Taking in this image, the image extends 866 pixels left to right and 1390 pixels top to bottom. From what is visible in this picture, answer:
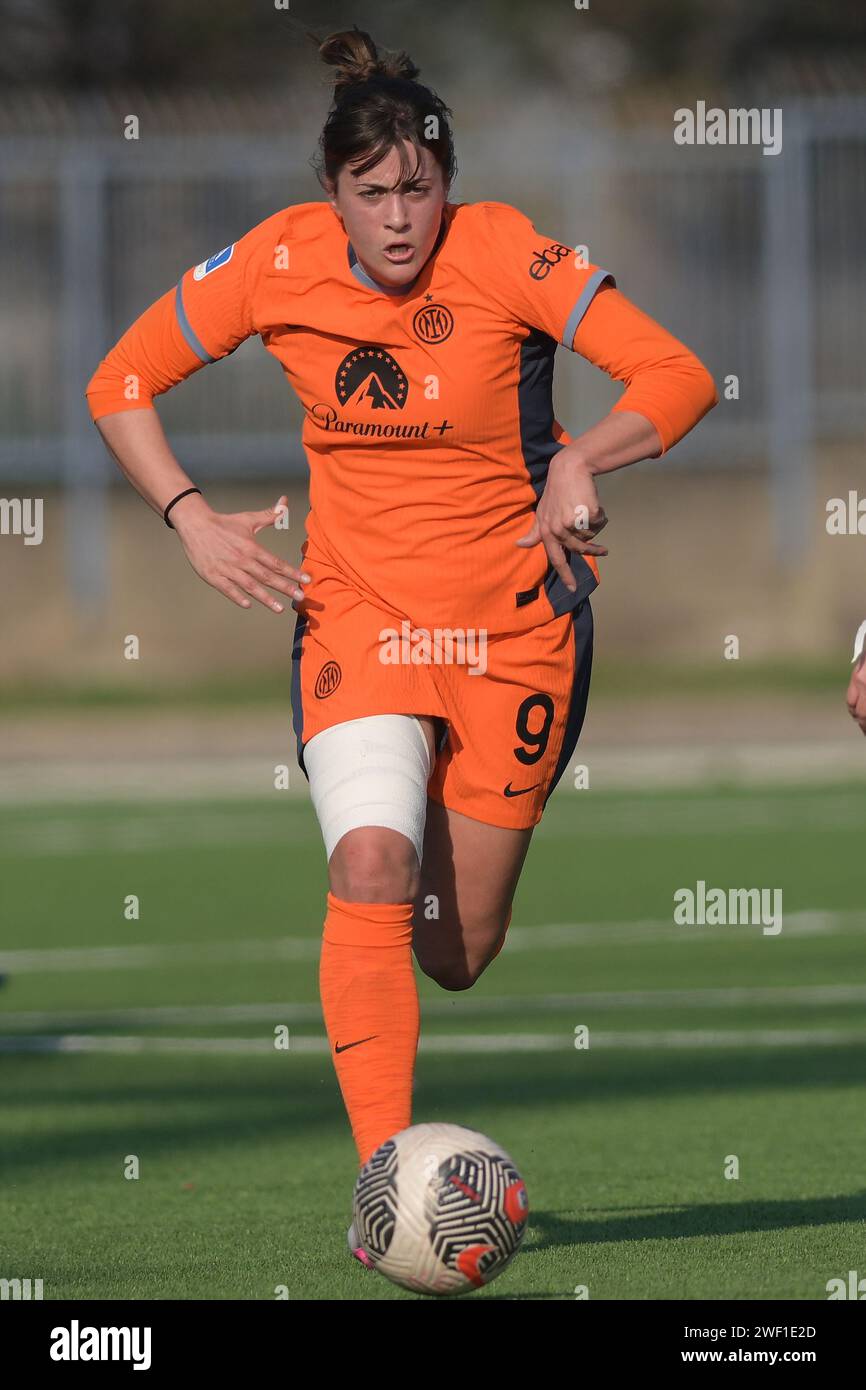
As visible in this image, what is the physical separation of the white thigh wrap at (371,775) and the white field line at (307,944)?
603cm

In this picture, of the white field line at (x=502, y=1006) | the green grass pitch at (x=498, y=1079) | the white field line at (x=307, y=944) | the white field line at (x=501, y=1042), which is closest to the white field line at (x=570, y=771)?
the green grass pitch at (x=498, y=1079)

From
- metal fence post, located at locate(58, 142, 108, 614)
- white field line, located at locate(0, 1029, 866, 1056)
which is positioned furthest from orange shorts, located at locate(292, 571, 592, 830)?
metal fence post, located at locate(58, 142, 108, 614)

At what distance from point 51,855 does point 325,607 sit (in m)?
10.9

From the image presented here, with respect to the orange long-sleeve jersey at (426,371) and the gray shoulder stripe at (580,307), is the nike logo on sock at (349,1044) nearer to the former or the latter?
the orange long-sleeve jersey at (426,371)

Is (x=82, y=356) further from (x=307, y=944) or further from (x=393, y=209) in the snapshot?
(x=393, y=209)

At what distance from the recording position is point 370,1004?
18.0 feet

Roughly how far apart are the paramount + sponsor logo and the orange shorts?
0.80 metres

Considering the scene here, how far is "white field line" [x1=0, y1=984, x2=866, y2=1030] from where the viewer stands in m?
10.0

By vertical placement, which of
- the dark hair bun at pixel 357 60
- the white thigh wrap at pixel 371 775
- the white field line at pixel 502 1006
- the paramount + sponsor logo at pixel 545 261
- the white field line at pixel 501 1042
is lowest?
the white field line at pixel 501 1042

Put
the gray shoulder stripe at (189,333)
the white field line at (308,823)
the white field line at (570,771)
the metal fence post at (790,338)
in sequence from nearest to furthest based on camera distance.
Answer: the gray shoulder stripe at (189,333), the white field line at (308,823), the white field line at (570,771), the metal fence post at (790,338)

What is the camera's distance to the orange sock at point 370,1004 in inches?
214

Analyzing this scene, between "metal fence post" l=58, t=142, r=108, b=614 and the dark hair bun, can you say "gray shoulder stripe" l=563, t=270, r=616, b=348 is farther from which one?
"metal fence post" l=58, t=142, r=108, b=614

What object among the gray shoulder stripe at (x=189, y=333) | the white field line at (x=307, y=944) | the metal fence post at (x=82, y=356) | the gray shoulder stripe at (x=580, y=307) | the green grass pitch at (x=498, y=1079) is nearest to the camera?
the gray shoulder stripe at (x=580, y=307)

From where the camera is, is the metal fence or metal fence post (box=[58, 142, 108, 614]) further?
metal fence post (box=[58, 142, 108, 614])
